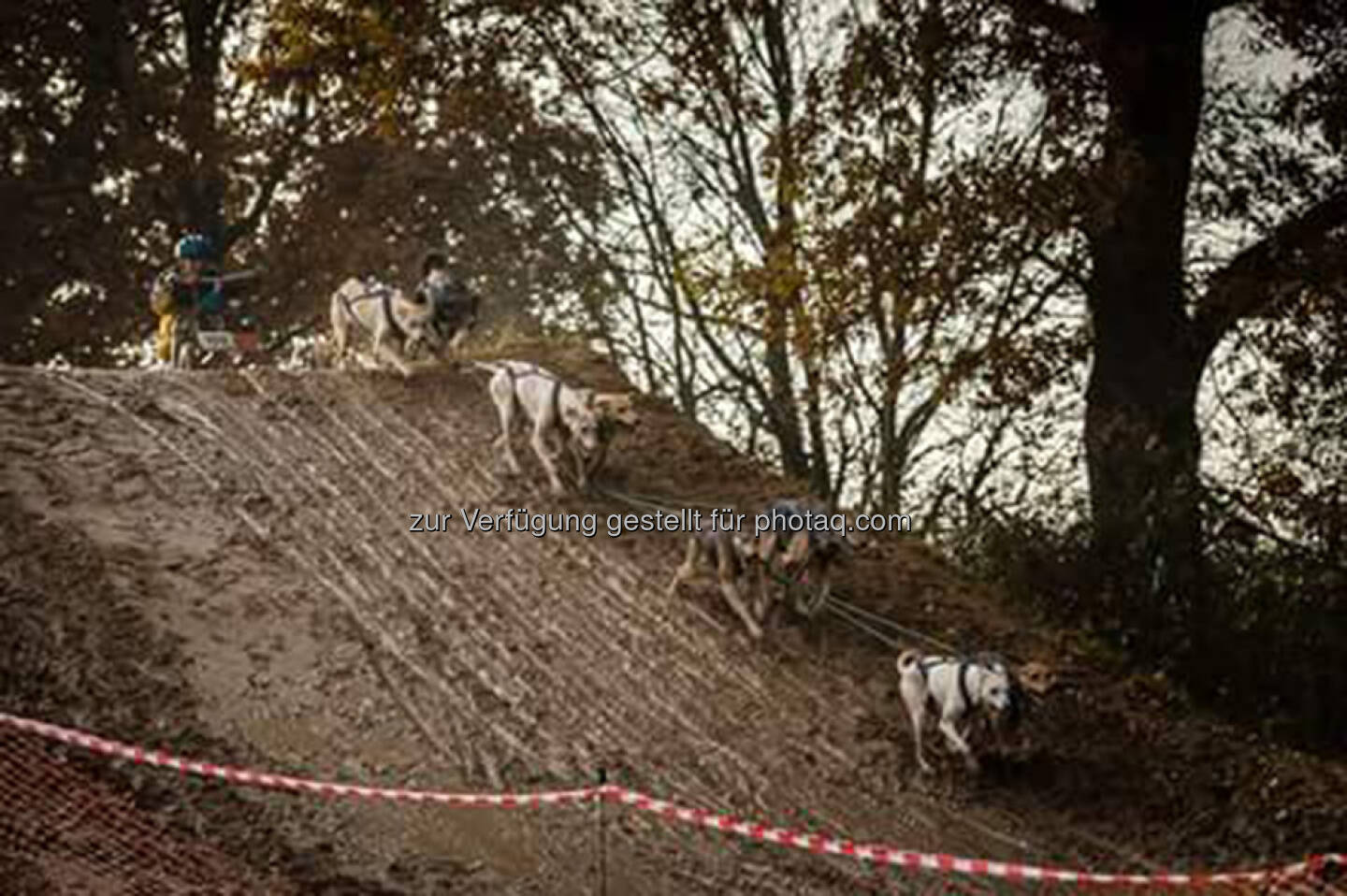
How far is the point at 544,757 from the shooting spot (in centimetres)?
1170

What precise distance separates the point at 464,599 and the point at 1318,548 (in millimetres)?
7951

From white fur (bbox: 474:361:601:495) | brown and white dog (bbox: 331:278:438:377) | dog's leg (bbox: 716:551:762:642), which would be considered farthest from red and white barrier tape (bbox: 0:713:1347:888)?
brown and white dog (bbox: 331:278:438:377)

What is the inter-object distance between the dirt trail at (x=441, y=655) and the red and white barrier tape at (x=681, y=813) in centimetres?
23

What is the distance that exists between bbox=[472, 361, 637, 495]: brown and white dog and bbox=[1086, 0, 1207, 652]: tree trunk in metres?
4.94

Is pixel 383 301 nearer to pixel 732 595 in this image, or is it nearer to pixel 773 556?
pixel 732 595

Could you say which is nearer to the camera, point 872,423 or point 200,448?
point 200,448

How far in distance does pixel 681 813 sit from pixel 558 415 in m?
6.87

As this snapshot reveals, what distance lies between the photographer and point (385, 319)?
17.9 meters

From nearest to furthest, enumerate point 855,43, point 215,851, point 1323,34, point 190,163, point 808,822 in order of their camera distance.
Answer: point 215,851 → point 808,822 → point 1323,34 → point 855,43 → point 190,163

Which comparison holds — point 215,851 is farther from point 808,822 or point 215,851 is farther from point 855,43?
point 855,43

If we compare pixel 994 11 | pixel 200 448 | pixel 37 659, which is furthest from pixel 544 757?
pixel 994 11

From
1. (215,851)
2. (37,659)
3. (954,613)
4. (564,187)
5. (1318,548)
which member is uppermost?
(564,187)

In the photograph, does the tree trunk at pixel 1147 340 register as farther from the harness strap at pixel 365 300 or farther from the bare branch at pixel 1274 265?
the harness strap at pixel 365 300

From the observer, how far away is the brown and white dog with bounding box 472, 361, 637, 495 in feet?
50.1
